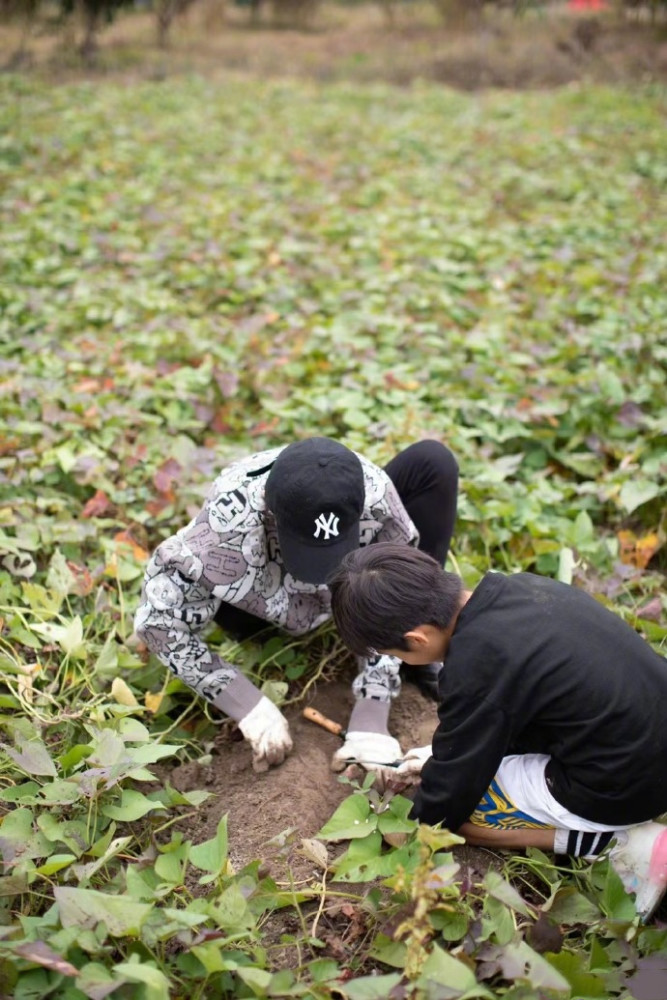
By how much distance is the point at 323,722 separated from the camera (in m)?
1.81

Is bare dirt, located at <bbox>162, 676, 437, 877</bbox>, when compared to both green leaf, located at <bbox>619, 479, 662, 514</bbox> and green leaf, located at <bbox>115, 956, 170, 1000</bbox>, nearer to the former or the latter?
green leaf, located at <bbox>115, 956, 170, 1000</bbox>

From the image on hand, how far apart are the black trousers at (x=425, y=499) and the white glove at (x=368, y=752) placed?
0.37 meters

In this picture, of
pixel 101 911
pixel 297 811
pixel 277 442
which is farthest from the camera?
pixel 277 442

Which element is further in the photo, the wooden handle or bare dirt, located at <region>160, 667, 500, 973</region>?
the wooden handle

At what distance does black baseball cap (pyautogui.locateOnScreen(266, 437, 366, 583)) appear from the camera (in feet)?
A: 4.73

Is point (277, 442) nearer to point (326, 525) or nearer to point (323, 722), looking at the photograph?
point (323, 722)

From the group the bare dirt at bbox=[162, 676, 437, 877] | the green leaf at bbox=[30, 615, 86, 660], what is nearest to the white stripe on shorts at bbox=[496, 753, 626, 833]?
the bare dirt at bbox=[162, 676, 437, 877]

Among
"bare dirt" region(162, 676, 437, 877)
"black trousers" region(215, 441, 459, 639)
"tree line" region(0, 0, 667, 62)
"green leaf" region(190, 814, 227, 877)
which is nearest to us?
"green leaf" region(190, 814, 227, 877)

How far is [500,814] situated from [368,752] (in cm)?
31

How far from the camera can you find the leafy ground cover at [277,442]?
1.26 m

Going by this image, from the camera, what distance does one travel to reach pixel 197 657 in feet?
5.55

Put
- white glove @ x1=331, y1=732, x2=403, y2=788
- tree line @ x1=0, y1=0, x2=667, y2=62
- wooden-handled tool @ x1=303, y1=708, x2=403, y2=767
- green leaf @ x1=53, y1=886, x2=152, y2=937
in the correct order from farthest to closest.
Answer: tree line @ x1=0, y1=0, x2=667, y2=62 → wooden-handled tool @ x1=303, y1=708, x2=403, y2=767 → white glove @ x1=331, y1=732, x2=403, y2=788 → green leaf @ x1=53, y1=886, x2=152, y2=937

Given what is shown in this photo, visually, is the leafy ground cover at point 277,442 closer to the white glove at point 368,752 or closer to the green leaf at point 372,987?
the green leaf at point 372,987

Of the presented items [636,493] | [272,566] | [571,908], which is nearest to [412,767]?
[571,908]
